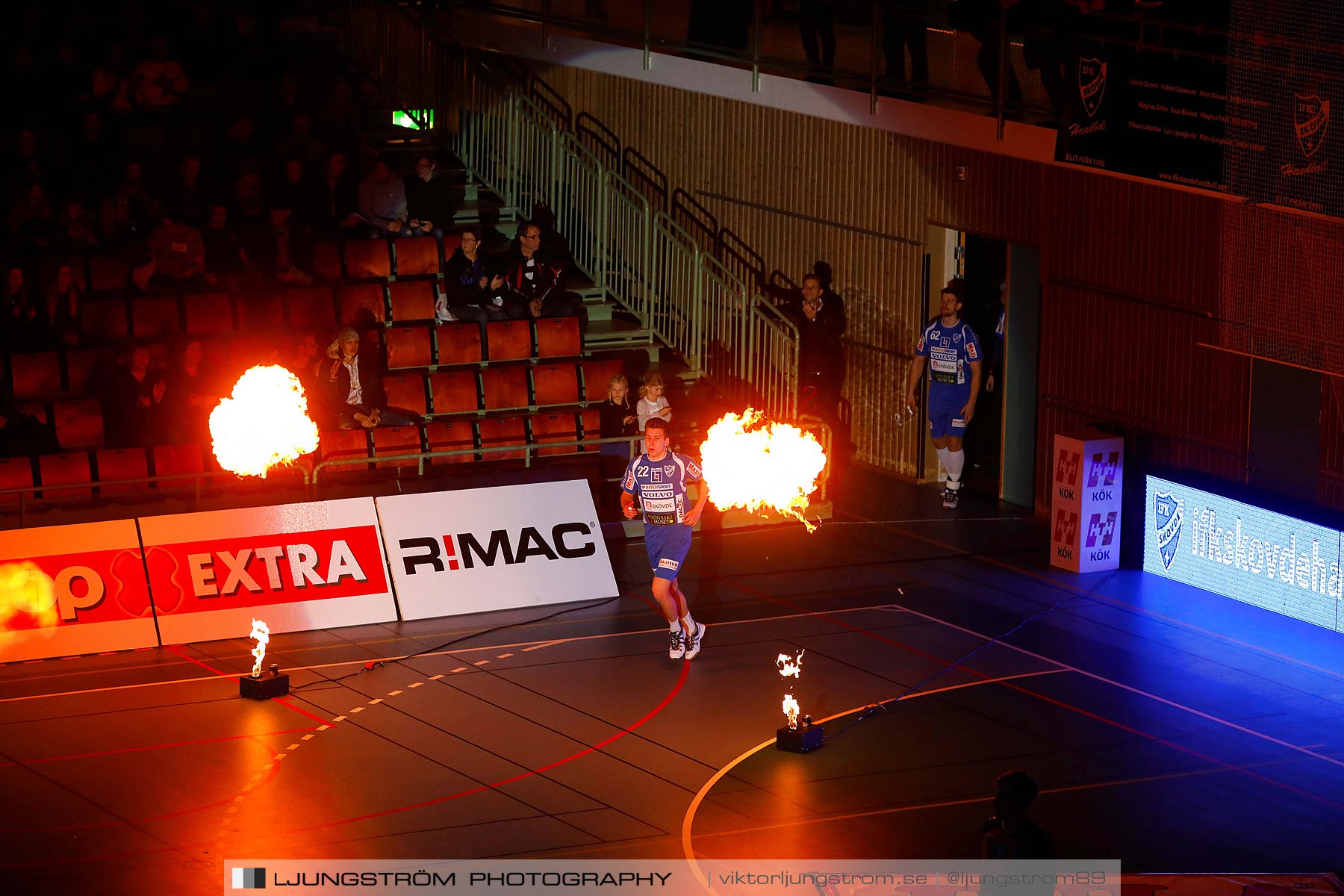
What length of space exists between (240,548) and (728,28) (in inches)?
334

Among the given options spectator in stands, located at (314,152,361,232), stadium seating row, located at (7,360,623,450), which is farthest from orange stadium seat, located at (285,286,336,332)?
spectator in stands, located at (314,152,361,232)

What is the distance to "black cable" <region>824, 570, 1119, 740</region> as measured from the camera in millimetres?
13398

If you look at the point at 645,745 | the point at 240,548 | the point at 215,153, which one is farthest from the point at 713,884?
the point at 215,153

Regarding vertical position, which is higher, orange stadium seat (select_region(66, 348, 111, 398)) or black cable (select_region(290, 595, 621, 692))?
orange stadium seat (select_region(66, 348, 111, 398))

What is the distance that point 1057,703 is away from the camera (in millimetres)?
13758

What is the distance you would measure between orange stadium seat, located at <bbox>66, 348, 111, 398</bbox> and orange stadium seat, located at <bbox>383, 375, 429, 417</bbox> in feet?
9.80

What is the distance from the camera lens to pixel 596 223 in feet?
72.5

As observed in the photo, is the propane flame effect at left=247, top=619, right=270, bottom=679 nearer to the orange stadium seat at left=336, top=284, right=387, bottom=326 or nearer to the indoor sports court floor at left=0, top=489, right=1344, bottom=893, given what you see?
the indoor sports court floor at left=0, top=489, right=1344, bottom=893

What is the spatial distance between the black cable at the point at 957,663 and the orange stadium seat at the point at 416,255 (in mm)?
8847

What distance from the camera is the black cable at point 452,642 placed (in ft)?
46.8

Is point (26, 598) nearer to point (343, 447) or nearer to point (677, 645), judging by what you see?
point (343, 447)

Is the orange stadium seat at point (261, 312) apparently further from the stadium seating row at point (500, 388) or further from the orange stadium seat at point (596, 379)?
the orange stadium seat at point (596, 379)

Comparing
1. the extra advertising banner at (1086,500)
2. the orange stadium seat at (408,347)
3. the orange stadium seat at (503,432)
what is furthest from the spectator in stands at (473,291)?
the extra advertising banner at (1086,500)

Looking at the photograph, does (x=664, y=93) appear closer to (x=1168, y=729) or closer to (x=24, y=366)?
(x=24, y=366)
